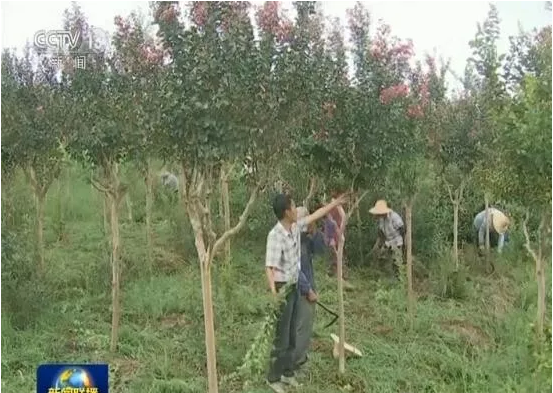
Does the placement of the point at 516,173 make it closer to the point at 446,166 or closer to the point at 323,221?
the point at 446,166

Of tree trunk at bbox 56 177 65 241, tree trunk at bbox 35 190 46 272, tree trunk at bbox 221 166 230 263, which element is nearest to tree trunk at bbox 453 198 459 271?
tree trunk at bbox 221 166 230 263

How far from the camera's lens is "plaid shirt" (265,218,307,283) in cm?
430

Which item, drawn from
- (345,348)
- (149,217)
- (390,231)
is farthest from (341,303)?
(149,217)

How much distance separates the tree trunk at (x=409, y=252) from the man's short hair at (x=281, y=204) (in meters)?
0.75

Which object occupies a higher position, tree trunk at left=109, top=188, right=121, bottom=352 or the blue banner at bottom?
tree trunk at left=109, top=188, right=121, bottom=352

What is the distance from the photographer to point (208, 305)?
432 cm

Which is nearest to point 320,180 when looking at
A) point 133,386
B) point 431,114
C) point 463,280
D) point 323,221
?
point 323,221

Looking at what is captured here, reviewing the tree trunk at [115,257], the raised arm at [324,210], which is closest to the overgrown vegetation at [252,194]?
the tree trunk at [115,257]

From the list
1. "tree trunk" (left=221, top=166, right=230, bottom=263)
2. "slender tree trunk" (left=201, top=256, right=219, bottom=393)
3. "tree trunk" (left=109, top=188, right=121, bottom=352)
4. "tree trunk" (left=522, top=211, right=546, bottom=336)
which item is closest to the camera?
A: "tree trunk" (left=221, top=166, right=230, bottom=263)

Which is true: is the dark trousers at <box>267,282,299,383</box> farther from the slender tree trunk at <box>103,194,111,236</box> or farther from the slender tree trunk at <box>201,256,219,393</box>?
the slender tree trunk at <box>103,194,111,236</box>

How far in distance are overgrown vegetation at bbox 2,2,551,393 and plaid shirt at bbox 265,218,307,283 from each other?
0.26 feet

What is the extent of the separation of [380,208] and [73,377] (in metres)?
1.92

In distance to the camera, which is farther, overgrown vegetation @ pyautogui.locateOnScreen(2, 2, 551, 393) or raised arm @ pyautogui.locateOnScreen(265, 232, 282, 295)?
raised arm @ pyautogui.locateOnScreen(265, 232, 282, 295)

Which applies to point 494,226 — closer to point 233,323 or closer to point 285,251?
point 285,251
